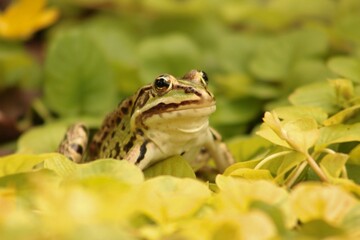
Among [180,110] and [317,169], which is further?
[180,110]

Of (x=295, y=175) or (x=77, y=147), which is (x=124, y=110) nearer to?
(x=77, y=147)

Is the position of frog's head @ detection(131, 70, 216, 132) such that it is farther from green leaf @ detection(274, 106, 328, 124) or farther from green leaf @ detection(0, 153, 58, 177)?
green leaf @ detection(0, 153, 58, 177)

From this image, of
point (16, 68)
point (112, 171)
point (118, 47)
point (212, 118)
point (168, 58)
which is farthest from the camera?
point (118, 47)

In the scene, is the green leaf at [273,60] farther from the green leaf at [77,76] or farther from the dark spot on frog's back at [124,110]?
the dark spot on frog's back at [124,110]

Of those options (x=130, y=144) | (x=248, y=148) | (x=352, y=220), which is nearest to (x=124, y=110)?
(x=130, y=144)

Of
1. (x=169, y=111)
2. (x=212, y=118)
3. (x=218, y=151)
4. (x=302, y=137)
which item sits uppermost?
(x=302, y=137)

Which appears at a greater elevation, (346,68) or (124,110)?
(346,68)

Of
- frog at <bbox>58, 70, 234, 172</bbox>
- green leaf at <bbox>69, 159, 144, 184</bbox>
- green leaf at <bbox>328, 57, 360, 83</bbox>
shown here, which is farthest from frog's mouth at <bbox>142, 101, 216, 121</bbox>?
green leaf at <bbox>69, 159, 144, 184</bbox>
